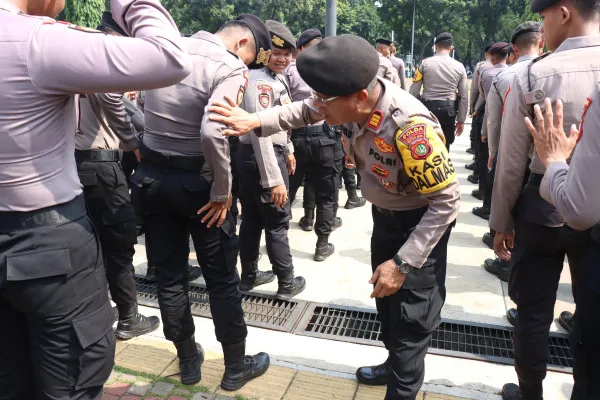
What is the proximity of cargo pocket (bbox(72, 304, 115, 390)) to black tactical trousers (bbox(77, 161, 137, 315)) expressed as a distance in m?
1.51

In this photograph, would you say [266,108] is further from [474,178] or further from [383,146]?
[474,178]

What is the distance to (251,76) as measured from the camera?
368 centimetres

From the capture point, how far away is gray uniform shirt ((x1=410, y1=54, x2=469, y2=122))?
677cm

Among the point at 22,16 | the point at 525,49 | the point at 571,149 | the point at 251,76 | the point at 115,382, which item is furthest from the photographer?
the point at 525,49

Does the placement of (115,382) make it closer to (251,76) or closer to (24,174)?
(24,174)

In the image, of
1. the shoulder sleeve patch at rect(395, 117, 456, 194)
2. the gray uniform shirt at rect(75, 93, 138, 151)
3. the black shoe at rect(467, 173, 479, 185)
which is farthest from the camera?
the black shoe at rect(467, 173, 479, 185)

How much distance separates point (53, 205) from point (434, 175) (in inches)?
54.9

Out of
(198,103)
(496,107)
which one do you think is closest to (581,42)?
(198,103)

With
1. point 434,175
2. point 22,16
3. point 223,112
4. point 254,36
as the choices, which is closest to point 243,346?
point 223,112

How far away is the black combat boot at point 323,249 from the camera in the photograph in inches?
181

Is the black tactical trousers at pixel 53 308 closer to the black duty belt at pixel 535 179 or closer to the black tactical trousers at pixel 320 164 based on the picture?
the black duty belt at pixel 535 179

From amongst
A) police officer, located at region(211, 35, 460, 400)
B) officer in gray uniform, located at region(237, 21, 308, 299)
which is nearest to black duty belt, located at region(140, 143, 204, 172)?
police officer, located at region(211, 35, 460, 400)

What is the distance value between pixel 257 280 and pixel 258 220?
0.57 m

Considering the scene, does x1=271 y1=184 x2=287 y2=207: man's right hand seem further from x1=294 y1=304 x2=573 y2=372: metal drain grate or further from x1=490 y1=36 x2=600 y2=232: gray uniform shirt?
x1=490 y1=36 x2=600 y2=232: gray uniform shirt
